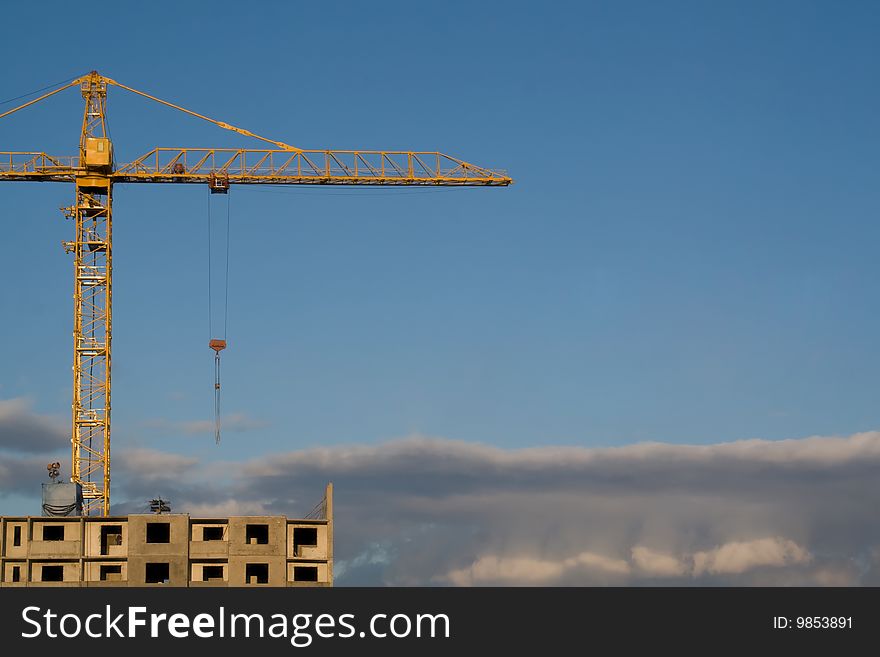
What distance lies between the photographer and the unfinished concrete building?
158750mm

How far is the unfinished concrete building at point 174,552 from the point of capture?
159 metres

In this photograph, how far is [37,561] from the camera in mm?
161250

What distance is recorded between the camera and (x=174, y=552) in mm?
159000
